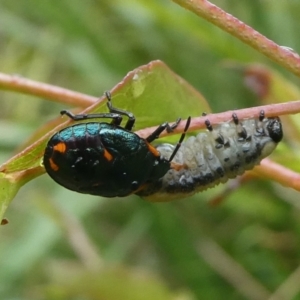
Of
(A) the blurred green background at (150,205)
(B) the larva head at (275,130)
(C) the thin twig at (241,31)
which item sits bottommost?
(A) the blurred green background at (150,205)

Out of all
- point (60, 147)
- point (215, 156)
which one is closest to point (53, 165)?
point (60, 147)

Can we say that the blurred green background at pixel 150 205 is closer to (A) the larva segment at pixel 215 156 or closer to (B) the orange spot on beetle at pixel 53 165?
(A) the larva segment at pixel 215 156

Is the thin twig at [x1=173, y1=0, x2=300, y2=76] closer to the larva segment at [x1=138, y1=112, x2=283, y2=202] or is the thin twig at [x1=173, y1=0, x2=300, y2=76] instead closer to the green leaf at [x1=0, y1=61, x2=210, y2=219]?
the green leaf at [x1=0, y1=61, x2=210, y2=219]

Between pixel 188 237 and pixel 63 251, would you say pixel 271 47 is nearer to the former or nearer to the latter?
pixel 188 237

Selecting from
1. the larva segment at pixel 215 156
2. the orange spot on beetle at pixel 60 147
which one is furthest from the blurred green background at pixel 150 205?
the orange spot on beetle at pixel 60 147

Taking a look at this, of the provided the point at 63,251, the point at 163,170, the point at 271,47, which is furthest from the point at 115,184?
the point at 63,251

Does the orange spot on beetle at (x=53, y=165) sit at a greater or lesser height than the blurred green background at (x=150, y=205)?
greater
